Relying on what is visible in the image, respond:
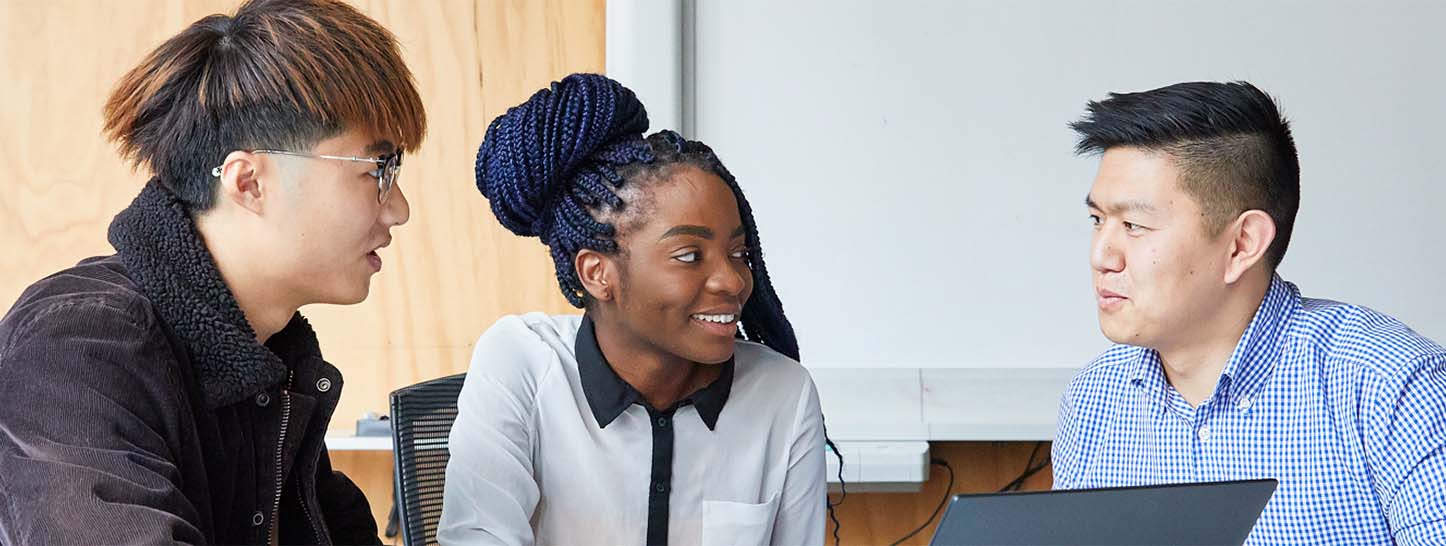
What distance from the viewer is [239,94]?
1328mm

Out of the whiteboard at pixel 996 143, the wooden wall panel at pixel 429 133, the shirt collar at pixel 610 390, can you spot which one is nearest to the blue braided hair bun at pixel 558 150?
the shirt collar at pixel 610 390

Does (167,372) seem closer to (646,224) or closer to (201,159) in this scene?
(201,159)

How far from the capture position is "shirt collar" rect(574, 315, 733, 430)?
5.27 ft

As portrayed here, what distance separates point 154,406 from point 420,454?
420 millimetres

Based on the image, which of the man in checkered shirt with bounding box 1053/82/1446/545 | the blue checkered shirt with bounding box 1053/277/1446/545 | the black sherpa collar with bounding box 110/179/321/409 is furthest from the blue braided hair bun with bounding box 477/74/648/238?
the blue checkered shirt with bounding box 1053/277/1446/545

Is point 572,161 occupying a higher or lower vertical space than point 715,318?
higher

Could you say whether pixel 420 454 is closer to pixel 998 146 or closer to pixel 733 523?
pixel 733 523

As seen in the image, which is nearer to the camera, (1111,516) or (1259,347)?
(1111,516)

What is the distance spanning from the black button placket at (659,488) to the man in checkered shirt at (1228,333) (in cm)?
54

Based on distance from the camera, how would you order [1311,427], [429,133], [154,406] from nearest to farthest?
[154,406]
[1311,427]
[429,133]

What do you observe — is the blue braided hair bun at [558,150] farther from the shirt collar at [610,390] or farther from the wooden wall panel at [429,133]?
the wooden wall panel at [429,133]

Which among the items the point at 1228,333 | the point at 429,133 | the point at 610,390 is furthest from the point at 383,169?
the point at 429,133

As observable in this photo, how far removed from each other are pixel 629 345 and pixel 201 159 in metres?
0.54

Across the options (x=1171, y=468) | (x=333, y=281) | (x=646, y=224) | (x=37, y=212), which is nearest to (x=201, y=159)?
(x=333, y=281)
